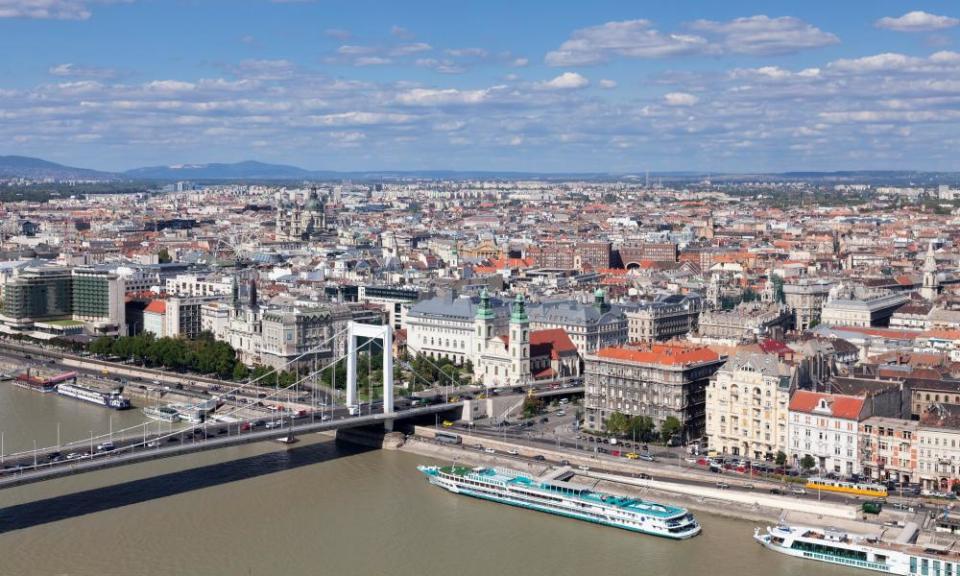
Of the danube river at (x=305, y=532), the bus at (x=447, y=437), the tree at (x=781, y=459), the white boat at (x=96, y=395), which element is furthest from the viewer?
the white boat at (x=96, y=395)

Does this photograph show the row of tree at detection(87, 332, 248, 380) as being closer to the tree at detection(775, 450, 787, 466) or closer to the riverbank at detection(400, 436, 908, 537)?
the riverbank at detection(400, 436, 908, 537)

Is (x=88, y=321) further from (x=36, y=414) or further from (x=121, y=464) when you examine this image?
(x=121, y=464)

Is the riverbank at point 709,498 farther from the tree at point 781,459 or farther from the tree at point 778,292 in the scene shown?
the tree at point 778,292

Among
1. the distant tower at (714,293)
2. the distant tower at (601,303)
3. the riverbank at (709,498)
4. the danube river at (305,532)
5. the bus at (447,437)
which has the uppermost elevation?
the distant tower at (601,303)

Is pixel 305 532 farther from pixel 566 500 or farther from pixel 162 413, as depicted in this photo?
pixel 162 413

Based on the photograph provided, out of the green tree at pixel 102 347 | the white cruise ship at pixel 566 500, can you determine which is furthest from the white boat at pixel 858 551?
the green tree at pixel 102 347

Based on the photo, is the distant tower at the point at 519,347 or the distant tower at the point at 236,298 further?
the distant tower at the point at 236,298

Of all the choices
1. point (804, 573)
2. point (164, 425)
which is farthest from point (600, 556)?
point (164, 425)

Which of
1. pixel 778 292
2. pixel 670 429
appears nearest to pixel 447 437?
pixel 670 429
